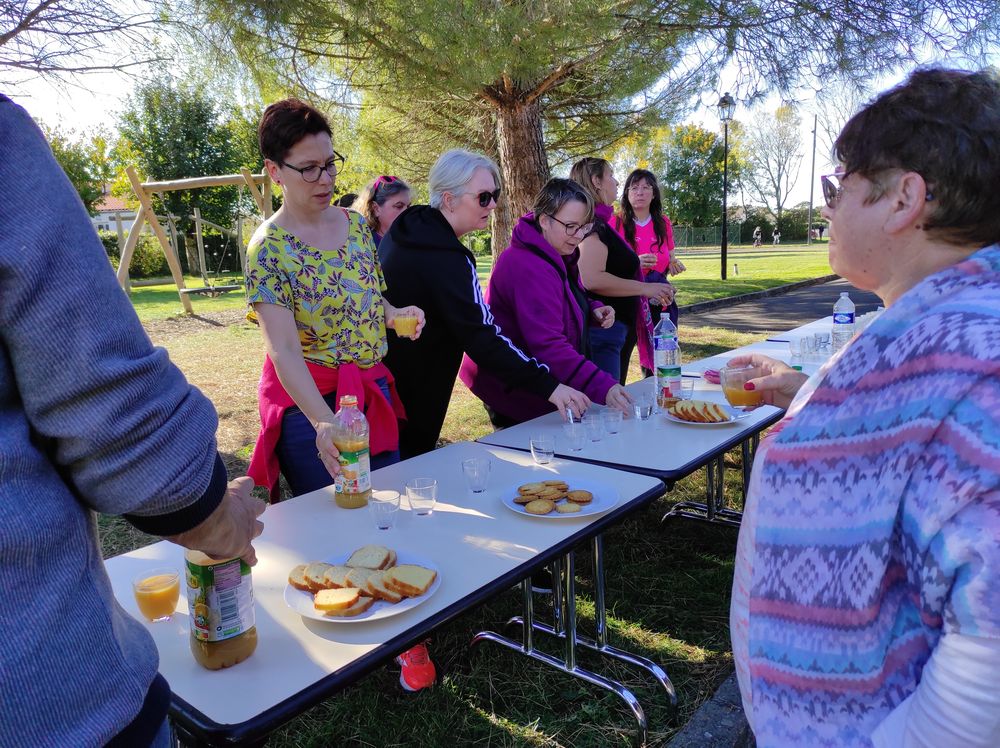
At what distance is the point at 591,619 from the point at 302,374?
5.61 feet

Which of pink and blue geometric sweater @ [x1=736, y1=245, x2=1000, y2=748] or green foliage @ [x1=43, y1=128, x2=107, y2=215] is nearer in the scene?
pink and blue geometric sweater @ [x1=736, y1=245, x2=1000, y2=748]

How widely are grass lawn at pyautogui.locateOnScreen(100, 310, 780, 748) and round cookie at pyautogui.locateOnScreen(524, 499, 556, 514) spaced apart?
361 mm

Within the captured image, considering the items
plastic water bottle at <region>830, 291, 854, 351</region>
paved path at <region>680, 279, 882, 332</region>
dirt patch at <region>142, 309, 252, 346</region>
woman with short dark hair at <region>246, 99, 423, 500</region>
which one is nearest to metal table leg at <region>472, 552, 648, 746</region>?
woman with short dark hair at <region>246, 99, 423, 500</region>

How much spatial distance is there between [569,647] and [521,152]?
513 cm

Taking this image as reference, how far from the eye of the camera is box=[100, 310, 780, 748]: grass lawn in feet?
7.43

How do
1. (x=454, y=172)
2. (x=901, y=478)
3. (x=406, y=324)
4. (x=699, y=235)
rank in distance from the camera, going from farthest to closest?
(x=699, y=235)
(x=454, y=172)
(x=406, y=324)
(x=901, y=478)

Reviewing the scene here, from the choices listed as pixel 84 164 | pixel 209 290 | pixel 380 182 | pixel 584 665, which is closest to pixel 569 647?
pixel 584 665

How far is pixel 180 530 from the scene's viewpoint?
0.82 meters

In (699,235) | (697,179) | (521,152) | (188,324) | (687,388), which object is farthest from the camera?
(699,235)

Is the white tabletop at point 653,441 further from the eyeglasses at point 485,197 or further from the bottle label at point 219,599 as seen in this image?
the bottle label at point 219,599

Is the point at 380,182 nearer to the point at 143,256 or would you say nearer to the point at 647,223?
the point at 647,223

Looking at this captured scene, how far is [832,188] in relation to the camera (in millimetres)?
1214

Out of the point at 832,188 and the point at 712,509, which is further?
the point at 712,509

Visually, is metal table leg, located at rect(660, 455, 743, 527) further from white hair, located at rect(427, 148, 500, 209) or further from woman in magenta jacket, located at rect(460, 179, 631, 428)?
white hair, located at rect(427, 148, 500, 209)
